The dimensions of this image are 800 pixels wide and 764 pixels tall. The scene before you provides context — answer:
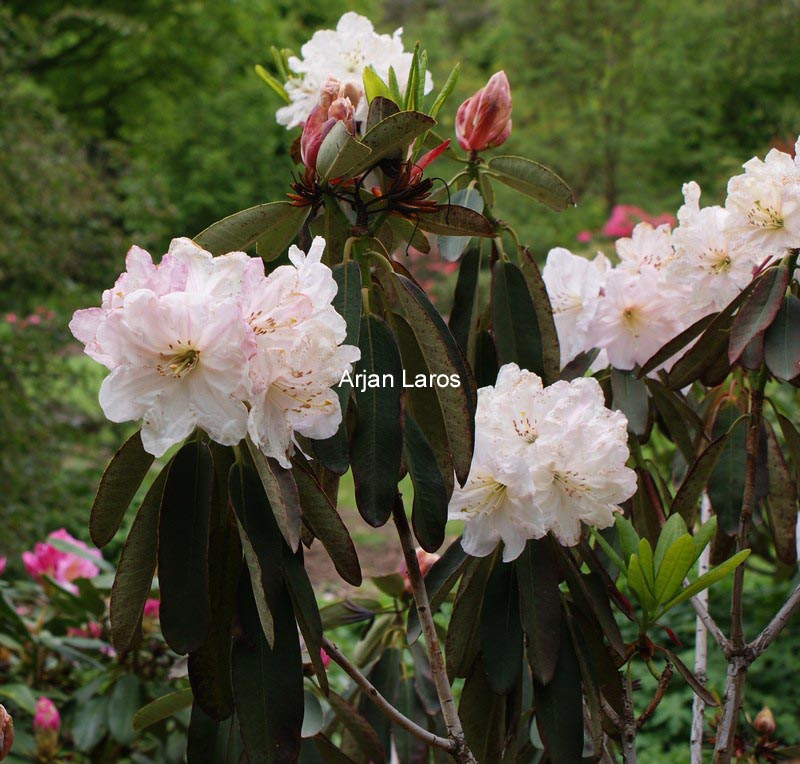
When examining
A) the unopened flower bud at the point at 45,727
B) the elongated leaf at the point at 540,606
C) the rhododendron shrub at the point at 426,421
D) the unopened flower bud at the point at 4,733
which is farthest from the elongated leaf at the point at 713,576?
the unopened flower bud at the point at 45,727

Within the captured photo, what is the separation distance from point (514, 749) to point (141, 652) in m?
1.01

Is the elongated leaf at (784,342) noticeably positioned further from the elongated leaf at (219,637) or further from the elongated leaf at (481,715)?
the elongated leaf at (219,637)

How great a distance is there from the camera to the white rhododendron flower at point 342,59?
3.48 ft

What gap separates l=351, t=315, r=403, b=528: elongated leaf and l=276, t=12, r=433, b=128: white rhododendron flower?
407mm

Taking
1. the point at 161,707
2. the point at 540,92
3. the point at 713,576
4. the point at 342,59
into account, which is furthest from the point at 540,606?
the point at 540,92

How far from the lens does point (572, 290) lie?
3.67 ft

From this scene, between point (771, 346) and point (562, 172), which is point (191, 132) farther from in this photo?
point (771, 346)

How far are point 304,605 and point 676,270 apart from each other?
0.59 m

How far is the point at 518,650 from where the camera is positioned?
860mm

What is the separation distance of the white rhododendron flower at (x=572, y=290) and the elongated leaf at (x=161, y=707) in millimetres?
632

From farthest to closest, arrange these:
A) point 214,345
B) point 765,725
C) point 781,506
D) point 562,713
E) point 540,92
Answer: point 540,92, point 765,725, point 781,506, point 562,713, point 214,345

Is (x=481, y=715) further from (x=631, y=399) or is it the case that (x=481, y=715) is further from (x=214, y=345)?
(x=214, y=345)

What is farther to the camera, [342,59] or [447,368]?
[342,59]

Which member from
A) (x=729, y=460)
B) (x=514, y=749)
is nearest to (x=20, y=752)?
(x=514, y=749)
